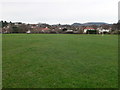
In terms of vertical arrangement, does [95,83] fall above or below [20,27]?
below

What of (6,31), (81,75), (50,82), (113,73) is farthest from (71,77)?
(6,31)

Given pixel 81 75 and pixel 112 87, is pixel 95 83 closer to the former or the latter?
pixel 112 87

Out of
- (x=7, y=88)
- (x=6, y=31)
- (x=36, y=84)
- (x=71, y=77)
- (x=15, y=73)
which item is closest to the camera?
(x=7, y=88)

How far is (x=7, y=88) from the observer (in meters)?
4.79

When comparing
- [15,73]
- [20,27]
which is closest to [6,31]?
[20,27]

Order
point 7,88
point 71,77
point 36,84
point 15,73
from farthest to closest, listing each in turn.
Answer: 1. point 15,73
2. point 71,77
3. point 36,84
4. point 7,88

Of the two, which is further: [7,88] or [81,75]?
[81,75]

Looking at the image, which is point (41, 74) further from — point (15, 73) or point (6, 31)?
point (6, 31)

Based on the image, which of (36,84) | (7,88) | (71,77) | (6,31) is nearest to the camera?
(7,88)

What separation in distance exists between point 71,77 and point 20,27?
272 feet

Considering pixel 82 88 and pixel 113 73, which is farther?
pixel 113 73

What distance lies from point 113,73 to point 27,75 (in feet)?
11.3

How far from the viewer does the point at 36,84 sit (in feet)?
16.9

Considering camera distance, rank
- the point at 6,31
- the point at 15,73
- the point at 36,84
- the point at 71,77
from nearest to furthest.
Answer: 1. the point at 36,84
2. the point at 71,77
3. the point at 15,73
4. the point at 6,31
